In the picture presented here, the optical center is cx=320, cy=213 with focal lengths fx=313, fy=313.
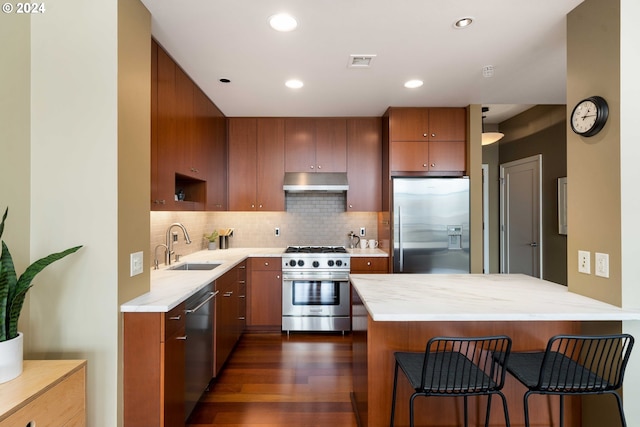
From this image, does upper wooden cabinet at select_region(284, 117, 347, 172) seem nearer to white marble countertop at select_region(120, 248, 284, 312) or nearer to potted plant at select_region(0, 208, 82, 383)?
white marble countertop at select_region(120, 248, 284, 312)

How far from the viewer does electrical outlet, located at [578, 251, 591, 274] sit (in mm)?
1833

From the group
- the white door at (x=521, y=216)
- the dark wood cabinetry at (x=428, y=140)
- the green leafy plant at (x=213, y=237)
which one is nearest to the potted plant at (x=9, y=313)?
the green leafy plant at (x=213, y=237)

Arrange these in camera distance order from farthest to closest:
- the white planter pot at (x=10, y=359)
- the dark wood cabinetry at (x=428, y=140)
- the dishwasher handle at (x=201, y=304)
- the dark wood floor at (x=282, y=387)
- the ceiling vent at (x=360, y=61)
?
the dark wood cabinetry at (x=428, y=140) < the ceiling vent at (x=360, y=61) < the dark wood floor at (x=282, y=387) < the dishwasher handle at (x=201, y=304) < the white planter pot at (x=10, y=359)

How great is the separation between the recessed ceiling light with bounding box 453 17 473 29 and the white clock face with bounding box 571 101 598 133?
0.84 metres

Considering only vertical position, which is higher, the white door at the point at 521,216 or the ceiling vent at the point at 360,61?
the ceiling vent at the point at 360,61

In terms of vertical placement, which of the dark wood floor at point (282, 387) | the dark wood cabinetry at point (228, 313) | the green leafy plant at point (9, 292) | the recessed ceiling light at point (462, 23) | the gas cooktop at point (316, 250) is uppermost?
the recessed ceiling light at point (462, 23)

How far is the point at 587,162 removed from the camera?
1.84 m

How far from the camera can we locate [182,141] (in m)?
2.68

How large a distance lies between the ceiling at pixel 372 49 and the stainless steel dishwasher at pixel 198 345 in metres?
1.79

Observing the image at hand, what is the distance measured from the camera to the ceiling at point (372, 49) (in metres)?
1.89

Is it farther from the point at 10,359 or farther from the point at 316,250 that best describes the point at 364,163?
the point at 10,359

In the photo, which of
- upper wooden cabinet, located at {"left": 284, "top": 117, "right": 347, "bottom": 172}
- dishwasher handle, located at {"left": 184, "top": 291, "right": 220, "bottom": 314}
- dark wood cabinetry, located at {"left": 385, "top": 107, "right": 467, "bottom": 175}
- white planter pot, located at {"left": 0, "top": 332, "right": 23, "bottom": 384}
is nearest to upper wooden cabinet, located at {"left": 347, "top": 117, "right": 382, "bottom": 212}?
upper wooden cabinet, located at {"left": 284, "top": 117, "right": 347, "bottom": 172}

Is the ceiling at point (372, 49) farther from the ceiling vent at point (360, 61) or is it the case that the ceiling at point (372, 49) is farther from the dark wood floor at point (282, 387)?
the dark wood floor at point (282, 387)

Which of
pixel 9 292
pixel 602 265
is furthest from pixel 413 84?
pixel 9 292
